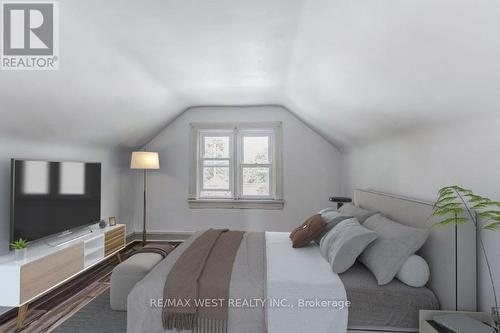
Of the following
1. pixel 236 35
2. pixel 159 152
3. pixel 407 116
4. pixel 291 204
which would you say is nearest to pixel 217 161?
pixel 159 152

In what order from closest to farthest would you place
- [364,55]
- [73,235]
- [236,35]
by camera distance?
1. [364,55]
2. [236,35]
3. [73,235]

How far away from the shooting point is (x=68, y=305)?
8.30ft

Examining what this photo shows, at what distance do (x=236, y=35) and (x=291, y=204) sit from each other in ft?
10.4

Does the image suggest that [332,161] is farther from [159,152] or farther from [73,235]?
[73,235]

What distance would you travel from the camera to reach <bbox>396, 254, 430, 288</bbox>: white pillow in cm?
170

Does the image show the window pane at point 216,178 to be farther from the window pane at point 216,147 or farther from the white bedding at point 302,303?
the white bedding at point 302,303

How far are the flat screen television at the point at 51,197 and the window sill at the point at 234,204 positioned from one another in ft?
5.37

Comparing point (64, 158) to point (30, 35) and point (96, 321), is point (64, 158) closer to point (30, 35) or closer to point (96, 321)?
point (30, 35)

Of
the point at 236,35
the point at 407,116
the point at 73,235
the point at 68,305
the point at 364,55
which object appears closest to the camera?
the point at 364,55

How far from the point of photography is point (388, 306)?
163 centimetres

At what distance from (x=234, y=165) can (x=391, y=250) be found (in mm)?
3325

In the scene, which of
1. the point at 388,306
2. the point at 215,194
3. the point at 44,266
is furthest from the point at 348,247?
the point at 215,194

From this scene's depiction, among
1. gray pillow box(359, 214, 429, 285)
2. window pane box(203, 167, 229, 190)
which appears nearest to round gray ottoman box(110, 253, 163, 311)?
gray pillow box(359, 214, 429, 285)

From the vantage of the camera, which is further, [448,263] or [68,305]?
[68,305]
